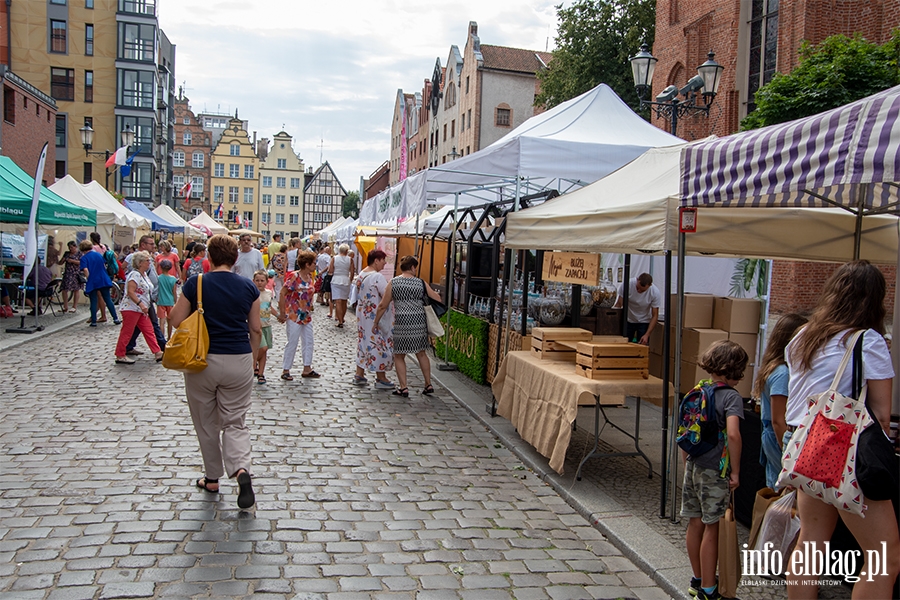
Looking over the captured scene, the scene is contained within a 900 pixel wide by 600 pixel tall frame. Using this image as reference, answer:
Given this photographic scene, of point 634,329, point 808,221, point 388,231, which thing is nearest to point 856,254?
point 808,221

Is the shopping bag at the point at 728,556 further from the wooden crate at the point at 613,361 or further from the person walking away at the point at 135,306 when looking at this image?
the person walking away at the point at 135,306

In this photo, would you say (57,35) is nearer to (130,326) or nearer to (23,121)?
(23,121)

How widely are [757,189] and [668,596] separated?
2291 mm

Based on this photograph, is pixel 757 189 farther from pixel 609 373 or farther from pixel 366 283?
pixel 366 283

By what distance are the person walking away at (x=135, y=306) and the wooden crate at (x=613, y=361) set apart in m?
7.36

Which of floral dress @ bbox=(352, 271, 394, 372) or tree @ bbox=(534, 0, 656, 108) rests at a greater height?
tree @ bbox=(534, 0, 656, 108)

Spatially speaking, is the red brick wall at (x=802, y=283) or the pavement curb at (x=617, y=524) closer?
the pavement curb at (x=617, y=524)

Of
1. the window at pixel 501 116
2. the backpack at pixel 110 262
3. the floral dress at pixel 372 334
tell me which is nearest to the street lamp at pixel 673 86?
the floral dress at pixel 372 334

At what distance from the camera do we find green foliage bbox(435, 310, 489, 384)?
10.1m

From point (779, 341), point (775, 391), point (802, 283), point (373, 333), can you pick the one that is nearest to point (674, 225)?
point (779, 341)

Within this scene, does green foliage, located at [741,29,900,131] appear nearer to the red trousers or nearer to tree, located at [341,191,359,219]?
the red trousers

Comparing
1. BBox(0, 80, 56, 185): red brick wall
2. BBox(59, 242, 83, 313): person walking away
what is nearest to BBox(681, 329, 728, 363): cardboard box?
BBox(59, 242, 83, 313): person walking away

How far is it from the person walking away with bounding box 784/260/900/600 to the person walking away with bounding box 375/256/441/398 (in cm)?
638

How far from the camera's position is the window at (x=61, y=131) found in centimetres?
5188
